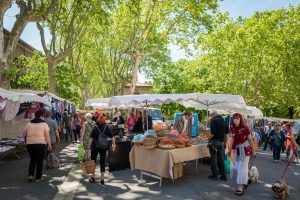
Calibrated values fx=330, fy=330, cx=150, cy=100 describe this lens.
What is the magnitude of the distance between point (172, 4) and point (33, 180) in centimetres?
1979

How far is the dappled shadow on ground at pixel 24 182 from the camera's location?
22.3 feet

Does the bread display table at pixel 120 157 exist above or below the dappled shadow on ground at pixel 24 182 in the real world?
above

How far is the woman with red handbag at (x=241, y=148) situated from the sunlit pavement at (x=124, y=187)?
346 mm

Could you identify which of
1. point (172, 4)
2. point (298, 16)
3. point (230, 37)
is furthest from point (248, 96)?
point (172, 4)

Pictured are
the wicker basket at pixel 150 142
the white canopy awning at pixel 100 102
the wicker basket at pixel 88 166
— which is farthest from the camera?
the white canopy awning at pixel 100 102

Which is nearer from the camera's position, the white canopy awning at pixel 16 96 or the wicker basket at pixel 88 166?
the wicker basket at pixel 88 166

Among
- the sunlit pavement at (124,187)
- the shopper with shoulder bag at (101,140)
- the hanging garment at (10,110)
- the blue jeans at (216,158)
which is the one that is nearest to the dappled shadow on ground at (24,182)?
the sunlit pavement at (124,187)

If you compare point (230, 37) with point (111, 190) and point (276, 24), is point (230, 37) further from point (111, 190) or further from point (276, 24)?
point (111, 190)

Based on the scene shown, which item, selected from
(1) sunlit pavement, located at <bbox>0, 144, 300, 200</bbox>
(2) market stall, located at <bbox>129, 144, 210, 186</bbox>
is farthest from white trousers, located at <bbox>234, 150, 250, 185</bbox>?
(2) market stall, located at <bbox>129, 144, 210, 186</bbox>

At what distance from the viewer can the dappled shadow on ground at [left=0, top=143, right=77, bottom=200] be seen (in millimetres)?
6809

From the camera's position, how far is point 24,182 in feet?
26.2

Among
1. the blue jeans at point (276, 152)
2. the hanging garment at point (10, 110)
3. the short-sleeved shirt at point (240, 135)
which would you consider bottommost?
the blue jeans at point (276, 152)

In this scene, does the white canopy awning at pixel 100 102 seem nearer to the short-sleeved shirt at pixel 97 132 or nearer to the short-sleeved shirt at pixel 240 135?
the short-sleeved shirt at pixel 97 132

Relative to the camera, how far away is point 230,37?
31.3 meters
